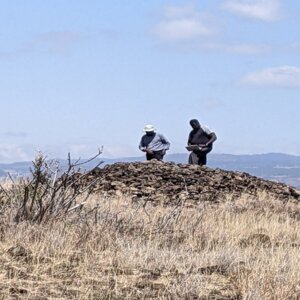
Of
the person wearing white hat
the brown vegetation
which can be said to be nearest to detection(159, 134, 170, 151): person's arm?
the person wearing white hat

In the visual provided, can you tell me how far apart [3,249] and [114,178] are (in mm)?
12125

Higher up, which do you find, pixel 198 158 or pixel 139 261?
pixel 198 158

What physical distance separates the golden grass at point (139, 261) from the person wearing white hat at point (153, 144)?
1035 cm

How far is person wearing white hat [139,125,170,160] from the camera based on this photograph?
22172 millimetres

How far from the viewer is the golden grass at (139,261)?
7031 millimetres

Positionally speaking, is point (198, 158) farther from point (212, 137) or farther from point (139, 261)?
point (139, 261)

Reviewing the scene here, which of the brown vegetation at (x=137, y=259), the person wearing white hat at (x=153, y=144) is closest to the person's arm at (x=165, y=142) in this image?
the person wearing white hat at (x=153, y=144)

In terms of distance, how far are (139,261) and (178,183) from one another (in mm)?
11878

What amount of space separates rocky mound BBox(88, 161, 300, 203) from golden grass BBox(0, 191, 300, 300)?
6.64 meters

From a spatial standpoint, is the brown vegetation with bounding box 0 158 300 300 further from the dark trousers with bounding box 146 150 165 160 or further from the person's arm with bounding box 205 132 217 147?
the dark trousers with bounding box 146 150 165 160

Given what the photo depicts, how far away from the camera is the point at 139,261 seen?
8148mm

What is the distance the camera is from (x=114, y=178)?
20.4 m

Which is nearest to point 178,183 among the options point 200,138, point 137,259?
point 200,138

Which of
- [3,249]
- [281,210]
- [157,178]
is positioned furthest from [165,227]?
[157,178]
